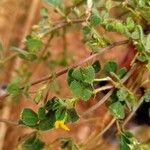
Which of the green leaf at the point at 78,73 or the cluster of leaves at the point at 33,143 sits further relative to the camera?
the cluster of leaves at the point at 33,143

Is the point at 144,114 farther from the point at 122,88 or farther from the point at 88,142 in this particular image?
the point at 122,88

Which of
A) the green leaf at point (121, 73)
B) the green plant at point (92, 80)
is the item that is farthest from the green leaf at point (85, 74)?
the green leaf at point (121, 73)

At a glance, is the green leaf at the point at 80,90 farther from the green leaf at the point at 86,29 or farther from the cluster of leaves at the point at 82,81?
the green leaf at the point at 86,29

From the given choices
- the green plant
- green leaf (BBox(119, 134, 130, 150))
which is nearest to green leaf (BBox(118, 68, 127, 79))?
the green plant

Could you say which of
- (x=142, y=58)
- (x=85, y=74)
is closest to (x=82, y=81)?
(x=85, y=74)

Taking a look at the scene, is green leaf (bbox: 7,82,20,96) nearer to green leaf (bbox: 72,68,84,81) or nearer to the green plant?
the green plant

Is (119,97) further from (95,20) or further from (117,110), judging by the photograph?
(95,20)
